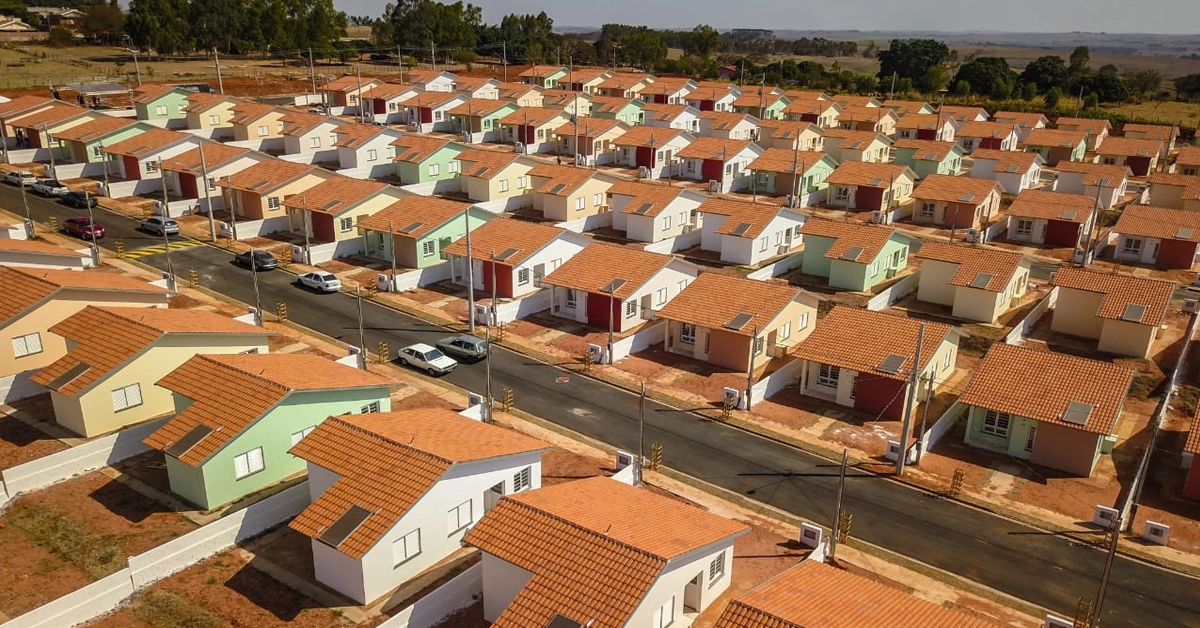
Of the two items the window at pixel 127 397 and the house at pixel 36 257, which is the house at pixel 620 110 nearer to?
the house at pixel 36 257

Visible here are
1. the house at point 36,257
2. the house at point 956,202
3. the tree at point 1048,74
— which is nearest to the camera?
the house at point 36,257

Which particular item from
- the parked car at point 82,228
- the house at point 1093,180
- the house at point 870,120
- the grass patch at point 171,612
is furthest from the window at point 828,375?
the house at point 870,120

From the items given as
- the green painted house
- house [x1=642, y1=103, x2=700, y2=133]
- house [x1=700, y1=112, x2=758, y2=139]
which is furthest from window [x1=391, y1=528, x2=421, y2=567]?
the green painted house

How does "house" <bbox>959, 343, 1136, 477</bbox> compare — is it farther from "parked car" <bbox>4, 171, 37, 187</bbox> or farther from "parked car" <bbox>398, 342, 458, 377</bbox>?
"parked car" <bbox>4, 171, 37, 187</bbox>

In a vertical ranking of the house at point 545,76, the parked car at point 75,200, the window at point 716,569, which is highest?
the house at point 545,76

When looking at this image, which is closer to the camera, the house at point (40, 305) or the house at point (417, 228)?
the house at point (40, 305)

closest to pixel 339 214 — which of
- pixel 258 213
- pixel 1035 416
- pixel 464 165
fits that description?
pixel 258 213

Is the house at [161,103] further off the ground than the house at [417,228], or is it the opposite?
the house at [161,103]
